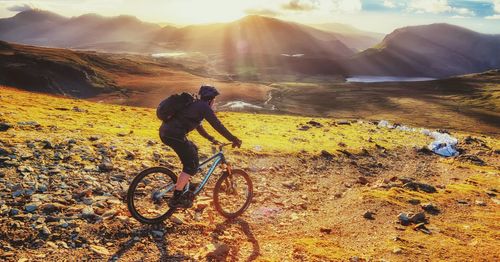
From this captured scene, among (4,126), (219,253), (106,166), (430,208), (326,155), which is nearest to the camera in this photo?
(219,253)

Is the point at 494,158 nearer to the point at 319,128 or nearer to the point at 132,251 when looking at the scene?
the point at 319,128

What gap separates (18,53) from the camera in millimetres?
111062

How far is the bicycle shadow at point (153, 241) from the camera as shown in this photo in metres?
8.58

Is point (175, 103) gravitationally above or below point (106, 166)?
above

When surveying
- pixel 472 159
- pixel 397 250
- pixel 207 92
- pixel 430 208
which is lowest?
pixel 472 159

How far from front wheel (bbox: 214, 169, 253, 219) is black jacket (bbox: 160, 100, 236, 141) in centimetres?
186

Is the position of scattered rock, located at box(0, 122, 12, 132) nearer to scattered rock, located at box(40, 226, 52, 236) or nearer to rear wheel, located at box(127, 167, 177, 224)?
scattered rock, located at box(40, 226, 52, 236)

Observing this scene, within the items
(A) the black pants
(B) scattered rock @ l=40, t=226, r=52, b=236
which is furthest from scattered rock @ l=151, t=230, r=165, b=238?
(B) scattered rock @ l=40, t=226, r=52, b=236

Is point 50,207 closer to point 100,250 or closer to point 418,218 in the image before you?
point 100,250

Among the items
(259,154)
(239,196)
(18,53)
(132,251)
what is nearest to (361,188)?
(259,154)

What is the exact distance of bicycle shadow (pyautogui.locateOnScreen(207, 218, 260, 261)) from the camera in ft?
29.4

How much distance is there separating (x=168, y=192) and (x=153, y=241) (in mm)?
1362

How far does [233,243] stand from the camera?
384 inches

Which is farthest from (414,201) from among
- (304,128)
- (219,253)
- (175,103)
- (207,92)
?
(304,128)
